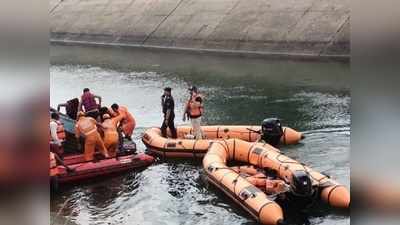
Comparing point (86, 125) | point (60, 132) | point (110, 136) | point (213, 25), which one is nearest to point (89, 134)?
point (86, 125)

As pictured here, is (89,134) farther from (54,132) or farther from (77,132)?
(54,132)

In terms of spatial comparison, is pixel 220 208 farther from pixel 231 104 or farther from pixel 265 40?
pixel 265 40

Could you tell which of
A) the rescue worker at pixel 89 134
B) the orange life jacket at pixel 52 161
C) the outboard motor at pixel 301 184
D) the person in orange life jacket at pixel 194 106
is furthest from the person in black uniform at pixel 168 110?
the outboard motor at pixel 301 184

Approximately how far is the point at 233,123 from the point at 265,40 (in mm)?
6200

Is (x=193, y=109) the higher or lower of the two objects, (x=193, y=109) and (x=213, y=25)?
the lower

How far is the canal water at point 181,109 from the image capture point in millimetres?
4395

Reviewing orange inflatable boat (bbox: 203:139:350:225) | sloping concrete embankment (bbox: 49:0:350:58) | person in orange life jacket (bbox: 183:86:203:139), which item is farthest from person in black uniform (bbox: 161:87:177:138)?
sloping concrete embankment (bbox: 49:0:350:58)

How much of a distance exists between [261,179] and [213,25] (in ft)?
33.5

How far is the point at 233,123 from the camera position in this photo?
7328mm

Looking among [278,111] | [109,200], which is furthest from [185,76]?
[109,200]

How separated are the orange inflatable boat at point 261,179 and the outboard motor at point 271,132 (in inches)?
17.4

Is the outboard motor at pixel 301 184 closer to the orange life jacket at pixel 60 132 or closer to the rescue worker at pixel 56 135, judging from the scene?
the rescue worker at pixel 56 135

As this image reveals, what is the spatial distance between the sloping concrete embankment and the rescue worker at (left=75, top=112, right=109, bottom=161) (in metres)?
7.49

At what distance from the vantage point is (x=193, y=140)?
5762mm
